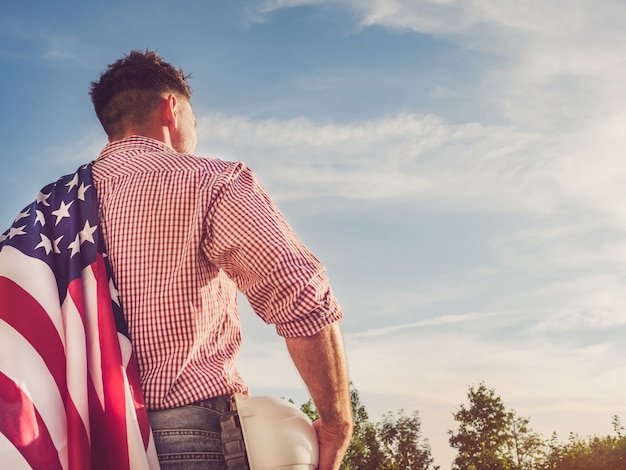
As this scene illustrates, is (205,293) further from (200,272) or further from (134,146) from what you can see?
(134,146)

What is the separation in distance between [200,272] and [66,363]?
0.61 meters

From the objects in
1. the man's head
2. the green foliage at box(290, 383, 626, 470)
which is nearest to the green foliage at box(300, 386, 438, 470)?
the green foliage at box(290, 383, 626, 470)

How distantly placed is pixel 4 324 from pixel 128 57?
1821mm

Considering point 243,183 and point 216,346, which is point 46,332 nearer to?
point 216,346

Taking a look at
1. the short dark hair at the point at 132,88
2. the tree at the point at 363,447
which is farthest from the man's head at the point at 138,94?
the tree at the point at 363,447

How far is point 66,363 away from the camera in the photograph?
2707 millimetres

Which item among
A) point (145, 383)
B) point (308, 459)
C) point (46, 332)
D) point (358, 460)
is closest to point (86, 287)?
point (46, 332)

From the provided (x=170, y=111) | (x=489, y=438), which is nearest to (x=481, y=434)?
(x=489, y=438)

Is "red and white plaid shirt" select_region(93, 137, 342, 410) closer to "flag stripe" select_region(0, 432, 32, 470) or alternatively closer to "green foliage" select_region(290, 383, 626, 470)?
"flag stripe" select_region(0, 432, 32, 470)

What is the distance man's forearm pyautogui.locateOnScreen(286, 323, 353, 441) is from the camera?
2.83 m

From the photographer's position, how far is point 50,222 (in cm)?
307

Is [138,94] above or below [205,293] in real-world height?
above

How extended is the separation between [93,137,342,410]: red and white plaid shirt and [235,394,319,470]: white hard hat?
0.38ft

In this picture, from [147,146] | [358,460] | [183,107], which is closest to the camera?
[147,146]
